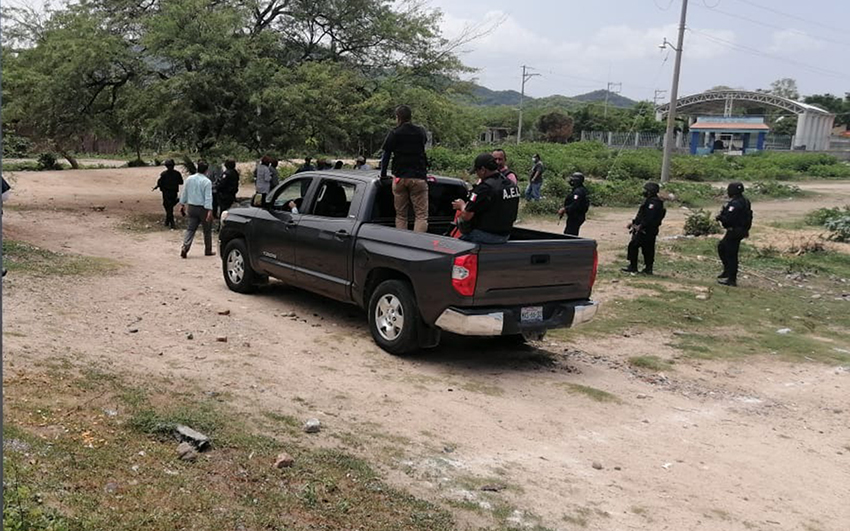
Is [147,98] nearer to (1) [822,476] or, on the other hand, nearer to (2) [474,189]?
(2) [474,189]

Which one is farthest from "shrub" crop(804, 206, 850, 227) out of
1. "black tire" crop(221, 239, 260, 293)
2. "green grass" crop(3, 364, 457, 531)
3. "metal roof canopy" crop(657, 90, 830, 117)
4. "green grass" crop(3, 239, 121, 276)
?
"metal roof canopy" crop(657, 90, 830, 117)

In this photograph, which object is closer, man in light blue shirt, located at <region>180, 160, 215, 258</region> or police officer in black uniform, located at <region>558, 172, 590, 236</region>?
man in light blue shirt, located at <region>180, 160, 215, 258</region>

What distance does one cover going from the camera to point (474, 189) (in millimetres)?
7059

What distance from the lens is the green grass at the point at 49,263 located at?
990cm

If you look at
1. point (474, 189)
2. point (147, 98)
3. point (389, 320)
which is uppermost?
point (147, 98)

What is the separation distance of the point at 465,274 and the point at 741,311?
5.69 m

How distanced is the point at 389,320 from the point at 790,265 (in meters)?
10.1

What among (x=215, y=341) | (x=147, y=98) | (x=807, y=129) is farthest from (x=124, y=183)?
(x=807, y=129)

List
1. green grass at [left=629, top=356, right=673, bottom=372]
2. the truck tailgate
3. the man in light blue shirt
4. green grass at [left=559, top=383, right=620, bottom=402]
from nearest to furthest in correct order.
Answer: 1. green grass at [left=559, top=383, right=620, bottom=402]
2. the truck tailgate
3. green grass at [left=629, top=356, right=673, bottom=372]
4. the man in light blue shirt

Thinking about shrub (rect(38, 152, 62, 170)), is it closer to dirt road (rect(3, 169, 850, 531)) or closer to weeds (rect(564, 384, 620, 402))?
dirt road (rect(3, 169, 850, 531))

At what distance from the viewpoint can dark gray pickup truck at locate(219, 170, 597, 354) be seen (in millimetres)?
6621

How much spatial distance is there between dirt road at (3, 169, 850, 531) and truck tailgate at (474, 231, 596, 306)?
30.4 inches

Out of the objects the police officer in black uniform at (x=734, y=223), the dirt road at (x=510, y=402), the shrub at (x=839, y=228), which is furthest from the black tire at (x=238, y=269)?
the shrub at (x=839, y=228)

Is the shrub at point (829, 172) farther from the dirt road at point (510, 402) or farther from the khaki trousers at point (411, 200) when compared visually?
the khaki trousers at point (411, 200)
